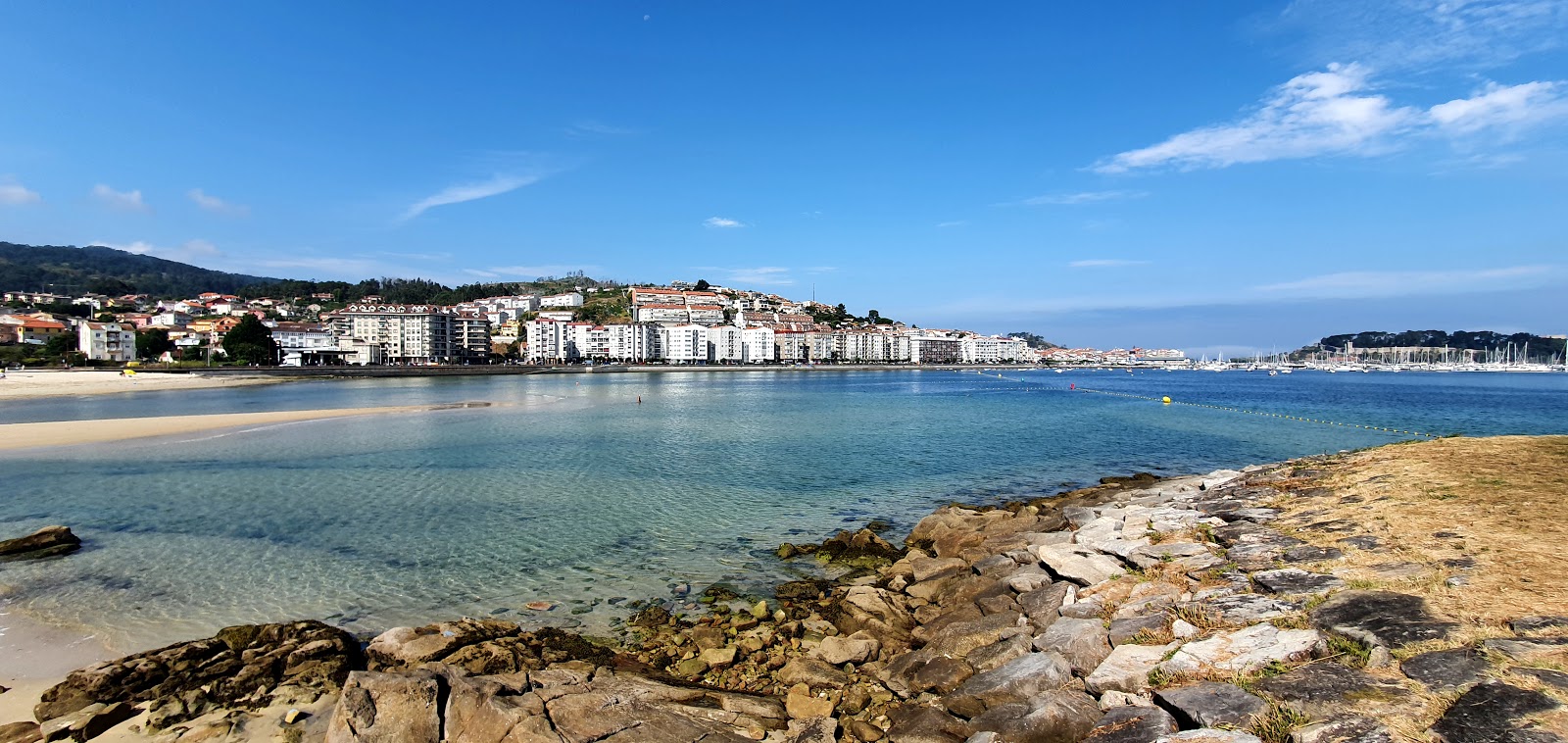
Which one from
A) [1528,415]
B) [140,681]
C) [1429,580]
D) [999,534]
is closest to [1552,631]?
[1429,580]

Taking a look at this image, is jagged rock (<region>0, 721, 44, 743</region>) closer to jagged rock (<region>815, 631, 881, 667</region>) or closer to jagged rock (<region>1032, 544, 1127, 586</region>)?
jagged rock (<region>815, 631, 881, 667</region>)

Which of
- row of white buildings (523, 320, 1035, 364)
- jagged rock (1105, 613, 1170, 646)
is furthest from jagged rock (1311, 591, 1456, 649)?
row of white buildings (523, 320, 1035, 364)

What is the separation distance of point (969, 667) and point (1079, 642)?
1.11 meters

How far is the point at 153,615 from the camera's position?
29.5ft

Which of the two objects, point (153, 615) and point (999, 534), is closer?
point (153, 615)

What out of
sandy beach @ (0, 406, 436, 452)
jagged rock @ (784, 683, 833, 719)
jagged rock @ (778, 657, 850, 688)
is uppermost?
jagged rock @ (784, 683, 833, 719)

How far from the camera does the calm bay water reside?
997cm

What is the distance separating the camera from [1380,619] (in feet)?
16.2

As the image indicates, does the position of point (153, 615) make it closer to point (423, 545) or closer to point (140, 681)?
point (140, 681)

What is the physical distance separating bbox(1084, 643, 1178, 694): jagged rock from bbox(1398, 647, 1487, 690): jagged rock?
1385 mm

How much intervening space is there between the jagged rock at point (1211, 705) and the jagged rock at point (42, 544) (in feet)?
53.4

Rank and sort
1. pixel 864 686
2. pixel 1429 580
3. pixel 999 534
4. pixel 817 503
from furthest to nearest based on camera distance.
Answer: pixel 817 503 → pixel 999 534 → pixel 864 686 → pixel 1429 580

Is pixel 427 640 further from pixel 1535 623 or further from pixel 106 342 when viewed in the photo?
pixel 106 342

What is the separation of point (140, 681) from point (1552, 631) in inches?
447
